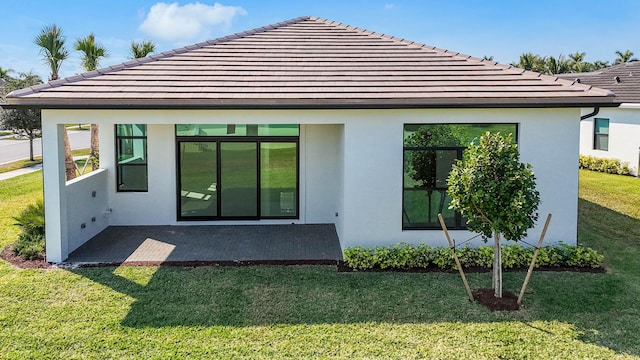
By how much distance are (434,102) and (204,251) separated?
5.59 meters

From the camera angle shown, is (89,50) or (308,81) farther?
(89,50)

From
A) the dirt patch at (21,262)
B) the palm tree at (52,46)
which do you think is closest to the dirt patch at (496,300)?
the dirt patch at (21,262)

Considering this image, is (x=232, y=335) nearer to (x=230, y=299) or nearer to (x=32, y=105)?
(x=230, y=299)

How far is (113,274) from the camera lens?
9172mm

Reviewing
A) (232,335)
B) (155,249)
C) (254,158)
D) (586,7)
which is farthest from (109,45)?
(586,7)

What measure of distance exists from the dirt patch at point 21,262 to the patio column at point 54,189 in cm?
19

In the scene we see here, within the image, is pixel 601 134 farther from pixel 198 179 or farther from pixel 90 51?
pixel 90 51

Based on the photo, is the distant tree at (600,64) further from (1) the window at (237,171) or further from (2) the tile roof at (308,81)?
(1) the window at (237,171)

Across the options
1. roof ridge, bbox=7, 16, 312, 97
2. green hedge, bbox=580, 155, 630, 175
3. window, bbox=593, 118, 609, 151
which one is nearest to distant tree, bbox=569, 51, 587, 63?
window, bbox=593, 118, 609, 151

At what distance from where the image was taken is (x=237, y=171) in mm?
12617

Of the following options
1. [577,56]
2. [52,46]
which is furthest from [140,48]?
[577,56]

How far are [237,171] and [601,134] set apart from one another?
64.4 ft

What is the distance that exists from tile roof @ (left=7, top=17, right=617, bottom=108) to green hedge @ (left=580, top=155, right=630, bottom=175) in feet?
46.7

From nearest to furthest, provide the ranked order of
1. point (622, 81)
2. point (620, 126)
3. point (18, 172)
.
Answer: point (620, 126) → point (18, 172) → point (622, 81)
